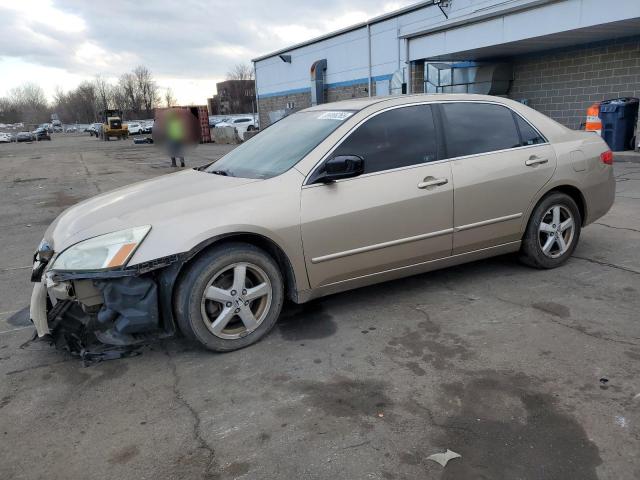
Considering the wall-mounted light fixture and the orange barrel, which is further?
the wall-mounted light fixture

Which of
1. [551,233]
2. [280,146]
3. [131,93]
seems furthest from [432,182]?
[131,93]

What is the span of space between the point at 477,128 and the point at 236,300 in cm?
251

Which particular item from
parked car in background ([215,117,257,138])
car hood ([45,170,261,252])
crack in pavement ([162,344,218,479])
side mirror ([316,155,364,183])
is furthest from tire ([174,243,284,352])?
parked car in background ([215,117,257,138])

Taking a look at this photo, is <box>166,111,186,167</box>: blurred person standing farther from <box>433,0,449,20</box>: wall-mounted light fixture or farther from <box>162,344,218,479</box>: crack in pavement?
<box>433,0,449,20</box>: wall-mounted light fixture

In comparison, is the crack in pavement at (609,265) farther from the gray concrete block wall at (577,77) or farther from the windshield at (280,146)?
the gray concrete block wall at (577,77)

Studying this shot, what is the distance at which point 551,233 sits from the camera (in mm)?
4660

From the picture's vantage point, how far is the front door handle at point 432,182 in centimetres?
391

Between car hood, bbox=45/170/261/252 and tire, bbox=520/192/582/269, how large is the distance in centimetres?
259

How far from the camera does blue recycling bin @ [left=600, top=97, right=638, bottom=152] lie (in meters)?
12.3

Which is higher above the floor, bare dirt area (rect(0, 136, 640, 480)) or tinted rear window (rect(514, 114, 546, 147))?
tinted rear window (rect(514, 114, 546, 147))

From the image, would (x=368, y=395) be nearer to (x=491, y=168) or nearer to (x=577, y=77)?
(x=491, y=168)

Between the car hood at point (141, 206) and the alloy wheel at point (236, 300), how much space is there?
0.49m

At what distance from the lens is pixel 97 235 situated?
10.6 ft

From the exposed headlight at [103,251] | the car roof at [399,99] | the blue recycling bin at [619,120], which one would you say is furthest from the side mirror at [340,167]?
the blue recycling bin at [619,120]
